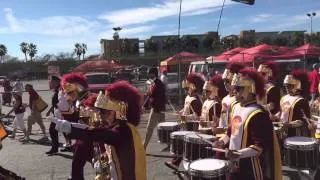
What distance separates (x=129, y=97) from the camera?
4.46 m

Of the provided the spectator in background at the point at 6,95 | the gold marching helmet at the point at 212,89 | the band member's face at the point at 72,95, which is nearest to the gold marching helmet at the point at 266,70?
the gold marching helmet at the point at 212,89

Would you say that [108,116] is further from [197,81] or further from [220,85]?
[197,81]

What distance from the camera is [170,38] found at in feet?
284

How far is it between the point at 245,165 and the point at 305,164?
2118 millimetres

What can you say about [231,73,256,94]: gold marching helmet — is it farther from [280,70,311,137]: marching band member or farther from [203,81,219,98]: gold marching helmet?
[203,81,219,98]: gold marching helmet

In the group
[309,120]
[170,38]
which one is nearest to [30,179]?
[309,120]

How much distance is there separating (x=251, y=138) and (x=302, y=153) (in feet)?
6.86

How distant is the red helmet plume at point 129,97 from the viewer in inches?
174

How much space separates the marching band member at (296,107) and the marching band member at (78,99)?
298 cm

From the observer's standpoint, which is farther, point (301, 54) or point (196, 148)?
→ point (301, 54)

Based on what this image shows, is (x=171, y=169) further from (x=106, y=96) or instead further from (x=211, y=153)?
(x=106, y=96)

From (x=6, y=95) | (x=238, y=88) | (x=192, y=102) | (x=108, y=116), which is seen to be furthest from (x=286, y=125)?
(x=6, y=95)

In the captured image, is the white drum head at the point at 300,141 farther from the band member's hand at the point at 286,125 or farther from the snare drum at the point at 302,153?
the band member's hand at the point at 286,125

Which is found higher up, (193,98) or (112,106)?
(112,106)
